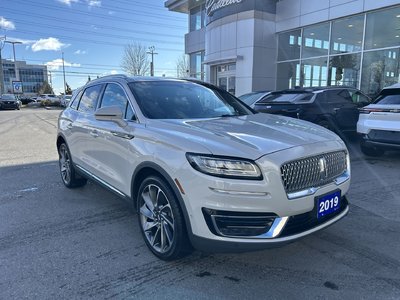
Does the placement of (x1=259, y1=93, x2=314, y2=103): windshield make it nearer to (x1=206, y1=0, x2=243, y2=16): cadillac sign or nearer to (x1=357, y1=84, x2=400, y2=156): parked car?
(x1=357, y1=84, x2=400, y2=156): parked car

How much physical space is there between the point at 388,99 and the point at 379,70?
7665 mm

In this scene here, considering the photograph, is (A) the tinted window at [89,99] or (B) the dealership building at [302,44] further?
(B) the dealership building at [302,44]

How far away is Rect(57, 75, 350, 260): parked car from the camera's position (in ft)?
8.74

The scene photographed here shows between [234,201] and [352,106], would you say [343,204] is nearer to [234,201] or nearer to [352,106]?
[234,201]

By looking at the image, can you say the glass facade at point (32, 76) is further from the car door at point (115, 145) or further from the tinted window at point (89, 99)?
the car door at point (115, 145)

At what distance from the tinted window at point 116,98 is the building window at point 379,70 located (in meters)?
12.2

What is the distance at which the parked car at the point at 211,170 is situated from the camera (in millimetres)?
2664

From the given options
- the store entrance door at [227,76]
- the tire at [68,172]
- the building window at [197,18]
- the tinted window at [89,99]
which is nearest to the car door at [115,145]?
the tinted window at [89,99]

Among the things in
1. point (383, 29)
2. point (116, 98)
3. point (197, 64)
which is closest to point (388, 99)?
point (116, 98)

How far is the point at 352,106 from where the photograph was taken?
30.4 feet


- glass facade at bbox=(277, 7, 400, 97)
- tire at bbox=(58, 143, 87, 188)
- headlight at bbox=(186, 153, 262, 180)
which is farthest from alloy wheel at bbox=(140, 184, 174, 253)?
glass facade at bbox=(277, 7, 400, 97)

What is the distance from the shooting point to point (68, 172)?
5664 mm

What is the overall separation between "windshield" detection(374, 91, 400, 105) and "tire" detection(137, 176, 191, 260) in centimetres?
587

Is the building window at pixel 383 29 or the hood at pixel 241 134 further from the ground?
the building window at pixel 383 29
